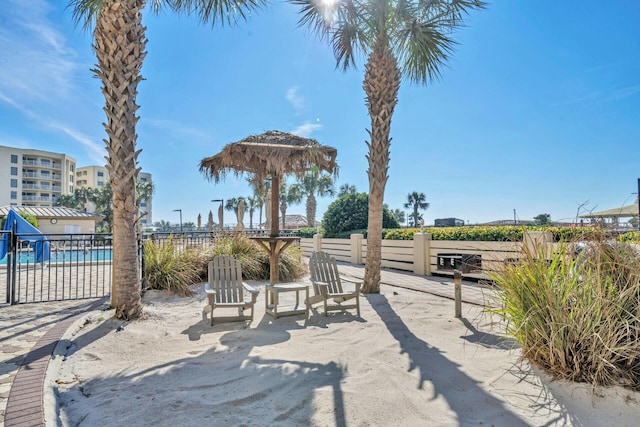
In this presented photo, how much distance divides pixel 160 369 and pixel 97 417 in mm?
910

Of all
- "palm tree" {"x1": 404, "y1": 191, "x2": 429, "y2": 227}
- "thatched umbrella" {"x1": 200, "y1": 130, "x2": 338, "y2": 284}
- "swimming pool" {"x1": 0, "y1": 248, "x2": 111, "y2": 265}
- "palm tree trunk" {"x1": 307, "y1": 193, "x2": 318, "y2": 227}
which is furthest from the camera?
"palm tree" {"x1": 404, "y1": 191, "x2": 429, "y2": 227}

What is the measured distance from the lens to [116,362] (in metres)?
3.48

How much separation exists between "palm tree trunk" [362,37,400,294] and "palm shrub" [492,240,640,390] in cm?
397

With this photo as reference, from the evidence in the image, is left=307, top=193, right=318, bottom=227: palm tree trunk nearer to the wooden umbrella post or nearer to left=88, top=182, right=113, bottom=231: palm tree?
the wooden umbrella post

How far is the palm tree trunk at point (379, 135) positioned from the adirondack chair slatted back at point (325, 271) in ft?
4.02

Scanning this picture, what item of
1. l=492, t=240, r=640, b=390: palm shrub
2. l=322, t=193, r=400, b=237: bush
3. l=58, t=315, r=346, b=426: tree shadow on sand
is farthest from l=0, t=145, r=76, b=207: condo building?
l=492, t=240, r=640, b=390: palm shrub

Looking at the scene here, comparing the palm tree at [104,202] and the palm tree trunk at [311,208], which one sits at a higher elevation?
the palm tree at [104,202]

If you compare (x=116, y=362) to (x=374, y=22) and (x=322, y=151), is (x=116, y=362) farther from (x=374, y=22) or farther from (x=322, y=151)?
(x=374, y=22)

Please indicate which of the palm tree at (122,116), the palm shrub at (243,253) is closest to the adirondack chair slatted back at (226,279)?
the palm tree at (122,116)

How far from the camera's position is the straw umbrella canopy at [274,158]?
6.99 meters

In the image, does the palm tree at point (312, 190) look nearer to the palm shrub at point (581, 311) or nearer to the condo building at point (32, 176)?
the palm shrub at point (581, 311)

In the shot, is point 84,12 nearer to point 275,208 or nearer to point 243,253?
point 275,208

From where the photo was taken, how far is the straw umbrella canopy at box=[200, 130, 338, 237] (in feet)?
22.9

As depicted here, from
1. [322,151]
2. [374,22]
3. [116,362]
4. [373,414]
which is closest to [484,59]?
[374,22]
